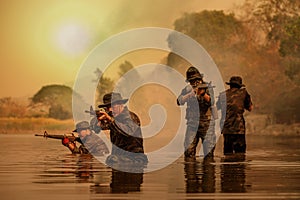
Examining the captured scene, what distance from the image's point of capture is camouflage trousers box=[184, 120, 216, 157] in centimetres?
2053

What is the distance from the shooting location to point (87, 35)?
65.9 m

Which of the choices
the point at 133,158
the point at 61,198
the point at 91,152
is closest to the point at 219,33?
the point at 91,152

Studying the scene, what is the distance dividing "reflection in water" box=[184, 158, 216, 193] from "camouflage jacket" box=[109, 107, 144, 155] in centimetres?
106

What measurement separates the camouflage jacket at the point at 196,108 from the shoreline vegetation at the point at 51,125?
1430 inches

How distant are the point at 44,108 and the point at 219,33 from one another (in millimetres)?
15580

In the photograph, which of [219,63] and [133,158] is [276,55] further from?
[133,158]

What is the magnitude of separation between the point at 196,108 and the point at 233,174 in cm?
577

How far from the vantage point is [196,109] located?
815 inches

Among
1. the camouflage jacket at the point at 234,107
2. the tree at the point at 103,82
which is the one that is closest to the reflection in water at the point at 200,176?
the camouflage jacket at the point at 234,107

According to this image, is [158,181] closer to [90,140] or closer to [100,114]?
[100,114]

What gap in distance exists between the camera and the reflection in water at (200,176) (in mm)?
12223

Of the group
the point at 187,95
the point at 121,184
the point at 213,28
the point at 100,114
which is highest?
the point at 213,28

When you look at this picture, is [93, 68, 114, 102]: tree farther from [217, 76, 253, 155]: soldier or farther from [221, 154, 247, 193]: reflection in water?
[221, 154, 247, 193]: reflection in water

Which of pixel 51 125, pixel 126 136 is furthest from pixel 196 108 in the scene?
pixel 51 125
